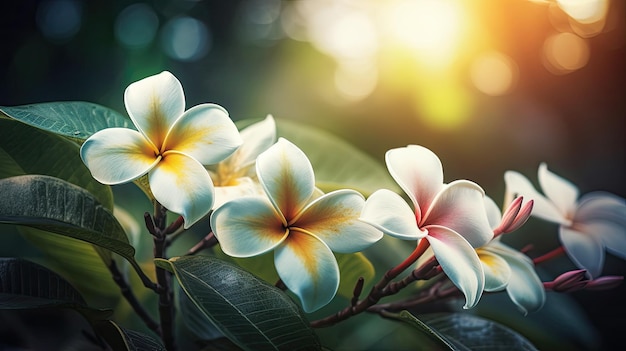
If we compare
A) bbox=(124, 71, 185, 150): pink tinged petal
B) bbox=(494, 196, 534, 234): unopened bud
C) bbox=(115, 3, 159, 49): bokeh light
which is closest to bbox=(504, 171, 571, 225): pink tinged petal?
bbox=(494, 196, 534, 234): unopened bud

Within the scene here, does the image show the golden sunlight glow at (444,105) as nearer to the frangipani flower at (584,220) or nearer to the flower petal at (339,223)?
the frangipani flower at (584,220)

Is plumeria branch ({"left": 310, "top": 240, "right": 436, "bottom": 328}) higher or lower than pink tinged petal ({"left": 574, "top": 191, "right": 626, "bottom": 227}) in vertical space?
lower

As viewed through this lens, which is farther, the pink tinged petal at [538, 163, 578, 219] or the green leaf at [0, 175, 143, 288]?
the pink tinged petal at [538, 163, 578, 219]

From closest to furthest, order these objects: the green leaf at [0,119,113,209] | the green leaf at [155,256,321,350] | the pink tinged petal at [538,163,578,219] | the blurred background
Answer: the green leaf at [155,256,321,350] → the green leaf at [0,119,113,209] → the pink tinged petal at [538,163,578,219] → the blurred background

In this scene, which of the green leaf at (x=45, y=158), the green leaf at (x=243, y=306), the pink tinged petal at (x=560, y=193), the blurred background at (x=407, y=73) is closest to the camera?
the green leaf at (x=243, y=306)

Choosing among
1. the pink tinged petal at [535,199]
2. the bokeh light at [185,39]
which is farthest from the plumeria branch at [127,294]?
the bokeh light at [185,39]

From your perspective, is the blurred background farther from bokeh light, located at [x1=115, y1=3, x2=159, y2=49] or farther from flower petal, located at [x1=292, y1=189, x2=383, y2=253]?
flower petal, located at [x1=292, y1=189, x2=383, y2=253]
